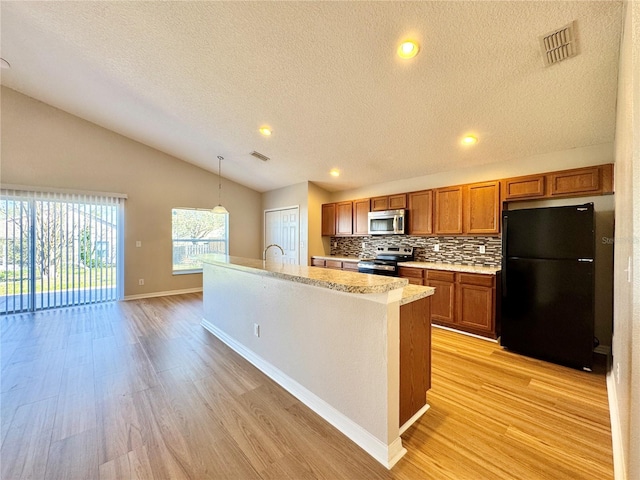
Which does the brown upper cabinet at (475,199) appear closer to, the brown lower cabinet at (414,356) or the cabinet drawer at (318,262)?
the cabinet drawer at (318,262)

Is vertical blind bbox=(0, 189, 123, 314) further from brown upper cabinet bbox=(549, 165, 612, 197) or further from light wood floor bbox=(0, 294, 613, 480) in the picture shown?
brown upper cabinet bbox=(549, 165, 612, 197)

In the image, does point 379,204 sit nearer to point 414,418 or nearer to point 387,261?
point 387,261

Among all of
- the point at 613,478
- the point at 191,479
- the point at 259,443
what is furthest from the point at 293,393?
the point at 613,478

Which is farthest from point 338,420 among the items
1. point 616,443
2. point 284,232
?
point 284,232

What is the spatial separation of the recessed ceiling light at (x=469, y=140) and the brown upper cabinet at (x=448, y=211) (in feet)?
2.25

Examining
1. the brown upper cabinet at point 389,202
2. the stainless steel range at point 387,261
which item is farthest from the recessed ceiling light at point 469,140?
the stainless steel range at point 387,261

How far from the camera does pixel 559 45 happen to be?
1951mm

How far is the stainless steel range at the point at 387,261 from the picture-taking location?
13.7 ft

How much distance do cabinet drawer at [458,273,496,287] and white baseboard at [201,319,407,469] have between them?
2.39 metres

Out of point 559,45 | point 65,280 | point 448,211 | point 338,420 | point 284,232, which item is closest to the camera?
point 338,420

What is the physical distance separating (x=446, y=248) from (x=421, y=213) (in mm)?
681

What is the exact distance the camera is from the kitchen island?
1.51 meters

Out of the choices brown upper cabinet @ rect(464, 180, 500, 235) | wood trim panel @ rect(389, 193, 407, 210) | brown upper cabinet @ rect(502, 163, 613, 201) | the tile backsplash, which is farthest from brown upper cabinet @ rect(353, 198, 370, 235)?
brown upper cabinet @ rect(502, 163, 613, 201)

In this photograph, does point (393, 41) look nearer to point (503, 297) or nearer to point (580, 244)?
point (580, 244)
